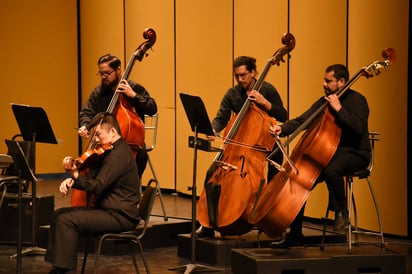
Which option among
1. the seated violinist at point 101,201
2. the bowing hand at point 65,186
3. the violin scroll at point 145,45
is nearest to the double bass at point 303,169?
the seated violinist at point 101,201

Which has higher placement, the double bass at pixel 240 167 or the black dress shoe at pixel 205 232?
the double bass at pixel 240 167

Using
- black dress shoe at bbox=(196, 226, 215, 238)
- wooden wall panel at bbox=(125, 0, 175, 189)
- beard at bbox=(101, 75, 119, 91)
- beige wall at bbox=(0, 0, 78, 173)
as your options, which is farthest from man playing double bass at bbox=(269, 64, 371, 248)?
beige wall at bbox=(0, 0, 78, 173)

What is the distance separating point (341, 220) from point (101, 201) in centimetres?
150

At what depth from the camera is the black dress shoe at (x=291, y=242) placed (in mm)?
5297

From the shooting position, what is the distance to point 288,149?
278 inches

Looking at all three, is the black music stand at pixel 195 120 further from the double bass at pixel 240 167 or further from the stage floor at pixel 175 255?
the double bass at pixel 240 167

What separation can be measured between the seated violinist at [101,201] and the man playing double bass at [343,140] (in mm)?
1009

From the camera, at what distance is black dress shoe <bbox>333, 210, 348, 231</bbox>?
5020 mm

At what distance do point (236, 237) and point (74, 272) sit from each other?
4.82 ft

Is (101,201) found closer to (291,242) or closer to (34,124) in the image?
(34,124)

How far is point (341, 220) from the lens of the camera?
503cm

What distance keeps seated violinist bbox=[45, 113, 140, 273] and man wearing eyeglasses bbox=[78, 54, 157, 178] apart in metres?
0.70

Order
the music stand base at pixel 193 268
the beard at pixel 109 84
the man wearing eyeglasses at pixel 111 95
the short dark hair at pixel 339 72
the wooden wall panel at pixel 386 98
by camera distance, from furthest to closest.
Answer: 1. the wooden wall panel at pixel 386 98
2. the beard at pixel 109 84
3. the man wearing eyeglasses at pixel 111 95
4. the music stand base at pixel 193 268
5. the short dark hair at pixel 339 72

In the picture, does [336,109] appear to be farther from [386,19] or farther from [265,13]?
[265,13]
